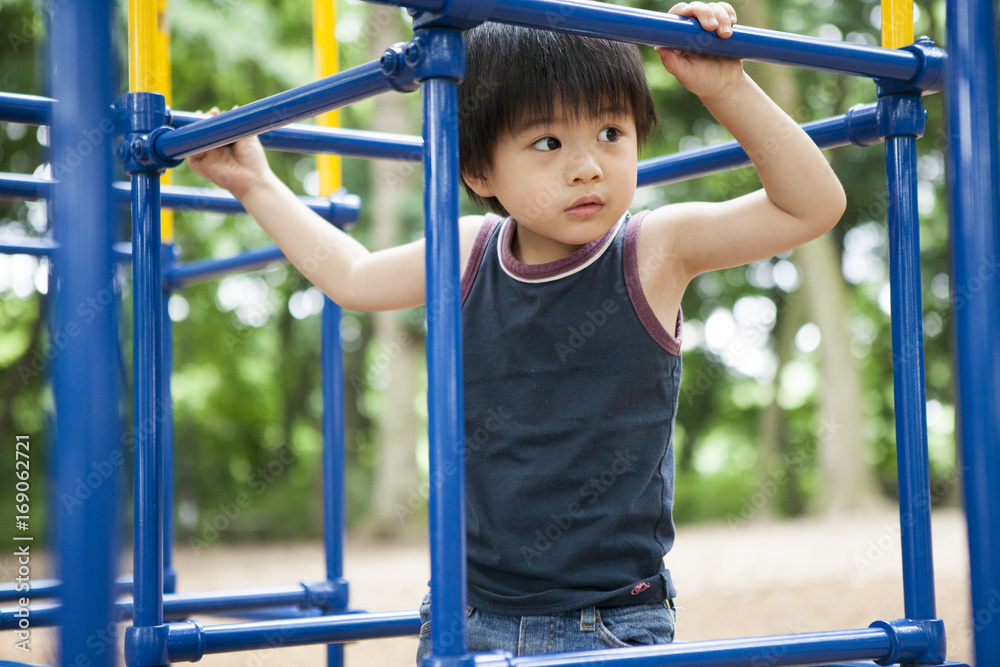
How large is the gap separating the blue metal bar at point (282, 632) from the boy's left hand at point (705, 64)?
0.93 m

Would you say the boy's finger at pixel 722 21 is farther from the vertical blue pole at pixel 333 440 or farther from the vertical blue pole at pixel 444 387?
the vertical blue pole at pixel 333 440

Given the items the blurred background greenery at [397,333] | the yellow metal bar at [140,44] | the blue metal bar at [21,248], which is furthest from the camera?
the blurred background greenery at [397,333]

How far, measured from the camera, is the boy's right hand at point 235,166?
1490 mm

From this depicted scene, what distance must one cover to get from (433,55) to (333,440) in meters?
1.41

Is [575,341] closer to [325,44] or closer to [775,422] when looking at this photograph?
[325,44]

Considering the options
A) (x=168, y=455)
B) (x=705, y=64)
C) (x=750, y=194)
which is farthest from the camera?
(x=168, y=455)

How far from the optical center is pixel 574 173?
1.24m

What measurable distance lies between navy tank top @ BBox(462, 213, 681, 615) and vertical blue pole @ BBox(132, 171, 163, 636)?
1.37 feet

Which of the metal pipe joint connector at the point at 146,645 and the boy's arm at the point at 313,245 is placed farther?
the boy's arm at the point at 313,245

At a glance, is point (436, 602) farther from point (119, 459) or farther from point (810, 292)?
point (810, 292)

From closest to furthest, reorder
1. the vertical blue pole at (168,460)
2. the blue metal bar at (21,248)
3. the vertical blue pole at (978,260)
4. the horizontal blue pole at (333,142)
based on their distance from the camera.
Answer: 1. the vertical blue pole at (978,260)
2. the horizontal blue pole at (333,142)
3. the blue metal bar at (21,248)
4. the vertical blue pole at (168,460)

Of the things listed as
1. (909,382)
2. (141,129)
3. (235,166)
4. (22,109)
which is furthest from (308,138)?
(909,382)

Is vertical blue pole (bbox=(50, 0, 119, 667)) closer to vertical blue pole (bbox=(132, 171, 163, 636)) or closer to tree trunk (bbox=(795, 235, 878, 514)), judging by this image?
vertical blue pole (bbox=(132, 171, 163, 636))

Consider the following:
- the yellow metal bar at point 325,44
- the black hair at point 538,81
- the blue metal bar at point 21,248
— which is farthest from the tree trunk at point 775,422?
the black hair at point 538,81
